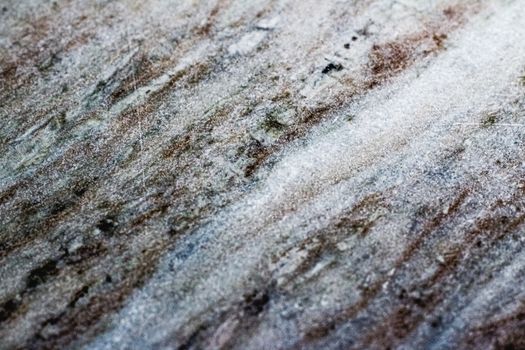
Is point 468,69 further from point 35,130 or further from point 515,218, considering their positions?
point 35,130

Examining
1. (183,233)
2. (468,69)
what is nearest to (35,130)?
(183,233)

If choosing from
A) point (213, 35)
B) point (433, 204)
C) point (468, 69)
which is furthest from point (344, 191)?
point (213, 35)

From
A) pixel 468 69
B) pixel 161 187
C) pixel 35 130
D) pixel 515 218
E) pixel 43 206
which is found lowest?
pixel 515 218

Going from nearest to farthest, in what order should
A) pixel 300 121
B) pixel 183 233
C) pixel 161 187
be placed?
pixel 183 233 → pixel 161 187 → pixel 300 121

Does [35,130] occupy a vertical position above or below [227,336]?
above

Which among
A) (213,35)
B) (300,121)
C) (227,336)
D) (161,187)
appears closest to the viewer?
(227,336)

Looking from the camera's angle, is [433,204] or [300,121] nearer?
[433,204]
